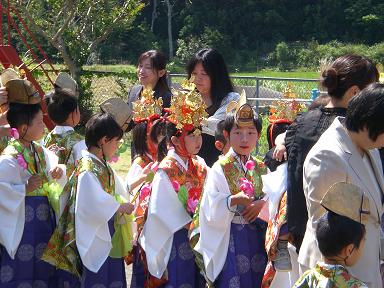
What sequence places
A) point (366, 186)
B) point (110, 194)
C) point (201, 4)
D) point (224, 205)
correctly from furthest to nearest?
point (201, 4) → point (110, 194) → point (224, 205) → point (366, 186)

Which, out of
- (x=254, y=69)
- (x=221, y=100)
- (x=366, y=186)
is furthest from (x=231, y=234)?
(x=254, y=69)

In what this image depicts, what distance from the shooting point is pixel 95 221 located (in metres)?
4.75

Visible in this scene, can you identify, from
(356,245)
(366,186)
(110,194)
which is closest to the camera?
(356,245)

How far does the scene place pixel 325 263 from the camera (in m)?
2.98

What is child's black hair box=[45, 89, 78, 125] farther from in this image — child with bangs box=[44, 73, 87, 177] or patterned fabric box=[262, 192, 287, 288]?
patterned fabric box=[262, 192, 287, 288]

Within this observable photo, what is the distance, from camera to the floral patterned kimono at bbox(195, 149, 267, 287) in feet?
14.8

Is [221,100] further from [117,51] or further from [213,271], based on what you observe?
[117,51]

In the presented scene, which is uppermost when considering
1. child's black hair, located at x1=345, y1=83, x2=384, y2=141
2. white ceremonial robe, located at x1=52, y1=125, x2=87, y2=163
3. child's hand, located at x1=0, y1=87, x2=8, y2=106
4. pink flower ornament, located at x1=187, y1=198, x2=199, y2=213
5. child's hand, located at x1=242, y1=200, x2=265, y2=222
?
child's black hair, located at x1=345, y1=83, x2=384, y2=141

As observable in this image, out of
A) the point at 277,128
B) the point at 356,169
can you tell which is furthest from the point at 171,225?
the point at 356,169

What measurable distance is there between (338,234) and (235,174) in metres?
1.70

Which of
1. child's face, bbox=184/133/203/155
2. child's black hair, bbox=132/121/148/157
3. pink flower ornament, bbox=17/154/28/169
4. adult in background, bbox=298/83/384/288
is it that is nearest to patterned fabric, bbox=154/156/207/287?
child's face, bbox=184/133/203/155

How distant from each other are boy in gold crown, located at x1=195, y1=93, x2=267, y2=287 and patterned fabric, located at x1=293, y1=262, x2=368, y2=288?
1.44m

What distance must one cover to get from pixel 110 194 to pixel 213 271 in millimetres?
861

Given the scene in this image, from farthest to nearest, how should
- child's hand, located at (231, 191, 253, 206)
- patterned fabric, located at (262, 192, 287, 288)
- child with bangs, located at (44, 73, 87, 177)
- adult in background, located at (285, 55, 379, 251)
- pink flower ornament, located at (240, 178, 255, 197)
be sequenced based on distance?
child with bangs, located at (44, 73, 87, 177) → pink flower ornament, located at (240, 178, 255, 197) → child's hand, located at (231, 191, 253, 206) → patterned fabric, located at (262, 192, 287, 288) → adult in background, located at (285, 55, 379, 251)
